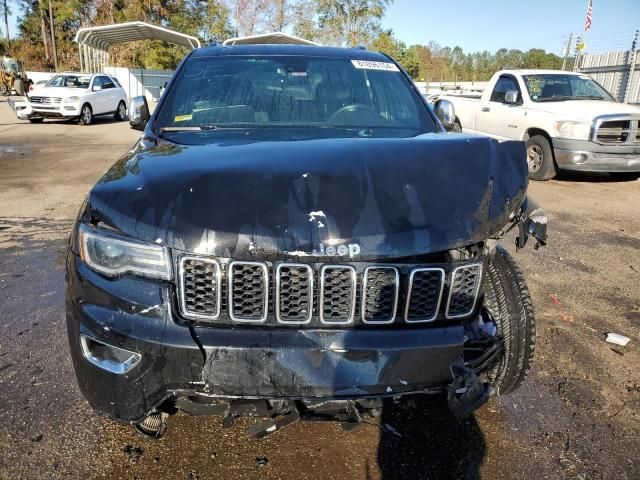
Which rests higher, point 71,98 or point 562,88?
point 562,88

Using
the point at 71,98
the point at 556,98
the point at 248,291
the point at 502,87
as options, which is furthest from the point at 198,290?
the point at 71,98

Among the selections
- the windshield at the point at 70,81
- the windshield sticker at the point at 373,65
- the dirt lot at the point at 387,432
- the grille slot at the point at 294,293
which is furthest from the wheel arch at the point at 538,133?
the windshield at the point at 70,81

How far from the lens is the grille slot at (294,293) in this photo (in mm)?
1735

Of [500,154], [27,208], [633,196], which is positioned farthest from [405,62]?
[500,154]

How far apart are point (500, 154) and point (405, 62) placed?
45.7 m

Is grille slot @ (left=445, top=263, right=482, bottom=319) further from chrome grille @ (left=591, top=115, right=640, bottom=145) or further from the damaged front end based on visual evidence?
chrome grille @ (left=591, top=115, right=640, bottom=145)

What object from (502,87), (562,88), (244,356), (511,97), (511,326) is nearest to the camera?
(244,356)

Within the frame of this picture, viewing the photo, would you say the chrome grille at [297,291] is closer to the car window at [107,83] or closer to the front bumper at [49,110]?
the front bumper at [49,110]

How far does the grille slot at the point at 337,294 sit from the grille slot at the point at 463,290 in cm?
37

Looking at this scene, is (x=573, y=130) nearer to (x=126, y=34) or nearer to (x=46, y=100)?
(x=46, y=100)

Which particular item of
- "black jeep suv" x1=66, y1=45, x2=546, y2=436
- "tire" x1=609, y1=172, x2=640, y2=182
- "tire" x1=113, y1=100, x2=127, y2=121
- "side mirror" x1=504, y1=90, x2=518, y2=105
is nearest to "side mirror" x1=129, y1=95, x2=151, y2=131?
"black jeep suv" x1=66, y1=45, x2=546, y2=436

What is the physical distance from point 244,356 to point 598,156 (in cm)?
804

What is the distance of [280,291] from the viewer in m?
1.75

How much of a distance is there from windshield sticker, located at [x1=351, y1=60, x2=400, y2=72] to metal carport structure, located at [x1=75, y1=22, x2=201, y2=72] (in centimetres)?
Answer: 2067
